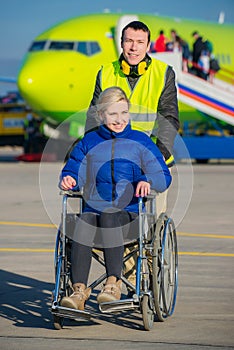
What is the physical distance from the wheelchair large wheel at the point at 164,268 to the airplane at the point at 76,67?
19.3 meters

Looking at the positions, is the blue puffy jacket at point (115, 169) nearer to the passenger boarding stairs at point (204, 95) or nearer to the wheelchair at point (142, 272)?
the wheelchair at point (142, 272)

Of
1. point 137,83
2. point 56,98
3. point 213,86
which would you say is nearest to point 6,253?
point 137,83

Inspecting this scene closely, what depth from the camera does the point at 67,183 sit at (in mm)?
7176

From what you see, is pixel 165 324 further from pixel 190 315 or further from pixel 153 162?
pixel 153 162

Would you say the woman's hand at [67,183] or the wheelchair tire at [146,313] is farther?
the woman's hand at [67,183]

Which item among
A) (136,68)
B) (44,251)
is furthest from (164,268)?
(44,251)

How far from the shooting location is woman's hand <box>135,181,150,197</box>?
23.2 feet

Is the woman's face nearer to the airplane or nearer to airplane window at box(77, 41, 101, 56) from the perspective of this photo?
the airplane

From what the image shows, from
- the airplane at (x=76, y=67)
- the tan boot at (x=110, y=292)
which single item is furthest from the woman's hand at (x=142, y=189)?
the airplane at (x=76, y=67)

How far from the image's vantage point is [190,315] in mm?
7695

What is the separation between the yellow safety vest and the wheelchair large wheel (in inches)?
32.9

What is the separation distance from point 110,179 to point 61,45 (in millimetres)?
22170

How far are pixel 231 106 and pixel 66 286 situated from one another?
24830mm

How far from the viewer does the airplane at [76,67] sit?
28.3m
